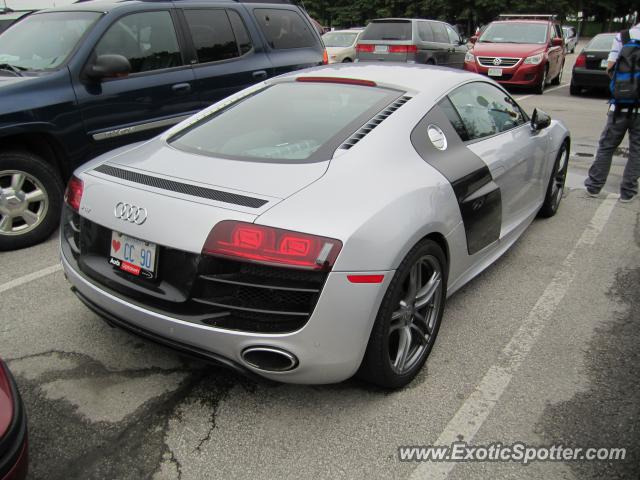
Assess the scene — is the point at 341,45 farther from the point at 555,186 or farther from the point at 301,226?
the point at 301,226

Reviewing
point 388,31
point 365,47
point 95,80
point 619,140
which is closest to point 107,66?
point 95,80

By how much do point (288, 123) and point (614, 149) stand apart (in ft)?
13.2

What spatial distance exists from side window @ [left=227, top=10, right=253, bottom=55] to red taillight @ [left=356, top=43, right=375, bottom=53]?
903 centimetres

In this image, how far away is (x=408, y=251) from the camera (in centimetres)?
247

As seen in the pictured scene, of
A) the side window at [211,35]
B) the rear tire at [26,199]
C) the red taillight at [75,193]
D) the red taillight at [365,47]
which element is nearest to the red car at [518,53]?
the red taillight at [365,47]

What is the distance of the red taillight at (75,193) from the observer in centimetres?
273

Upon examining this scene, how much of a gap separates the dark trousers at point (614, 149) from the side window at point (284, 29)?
11.5 ft

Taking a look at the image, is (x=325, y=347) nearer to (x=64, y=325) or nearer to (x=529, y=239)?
(x=64, y=325)

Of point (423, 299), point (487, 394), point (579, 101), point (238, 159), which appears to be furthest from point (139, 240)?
point (579, 101)

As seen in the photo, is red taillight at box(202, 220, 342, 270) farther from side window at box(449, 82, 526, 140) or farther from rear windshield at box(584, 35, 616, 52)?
rear windshield at box(584, 35, 616, 52)

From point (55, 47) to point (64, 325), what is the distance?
268cm

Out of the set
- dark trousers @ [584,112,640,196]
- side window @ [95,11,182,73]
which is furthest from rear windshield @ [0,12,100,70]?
dark trousers @ [584,112,640,196]

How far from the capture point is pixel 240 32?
6.04 meters

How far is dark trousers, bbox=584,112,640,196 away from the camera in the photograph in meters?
5.50
